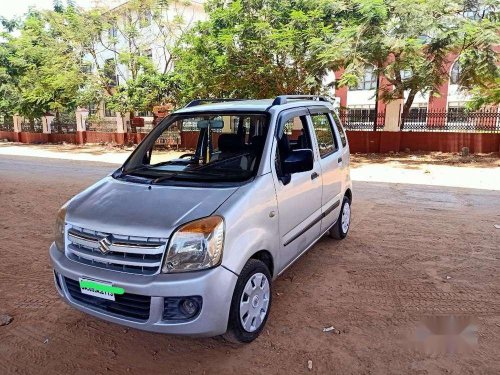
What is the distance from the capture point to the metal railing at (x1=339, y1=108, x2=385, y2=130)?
51.7 feet

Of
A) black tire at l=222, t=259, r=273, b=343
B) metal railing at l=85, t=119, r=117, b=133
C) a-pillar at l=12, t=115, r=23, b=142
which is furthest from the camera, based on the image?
a-pillar at l=12, t=115, r=23, b=142

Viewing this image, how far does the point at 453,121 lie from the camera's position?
14969 mm

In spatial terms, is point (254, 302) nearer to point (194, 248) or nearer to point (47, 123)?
point (194, 248)

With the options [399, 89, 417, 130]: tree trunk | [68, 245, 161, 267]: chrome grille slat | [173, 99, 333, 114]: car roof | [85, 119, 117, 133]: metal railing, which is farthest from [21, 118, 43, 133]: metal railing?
[68, 245, 161, 267]: chrome grille slat

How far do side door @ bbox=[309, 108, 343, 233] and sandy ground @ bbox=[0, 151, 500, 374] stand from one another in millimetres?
566

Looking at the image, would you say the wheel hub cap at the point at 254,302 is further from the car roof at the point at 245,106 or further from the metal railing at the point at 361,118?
the metal railing at the point at 361,118

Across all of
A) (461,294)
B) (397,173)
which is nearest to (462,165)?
(397,173)

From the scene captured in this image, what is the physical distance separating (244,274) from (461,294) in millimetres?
2252

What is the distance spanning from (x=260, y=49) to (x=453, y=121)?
7904 mm

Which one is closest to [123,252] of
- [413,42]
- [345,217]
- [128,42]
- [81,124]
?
[345,217]

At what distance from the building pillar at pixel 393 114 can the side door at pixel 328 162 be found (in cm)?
1144

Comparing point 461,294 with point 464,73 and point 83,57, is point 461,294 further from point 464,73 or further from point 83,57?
point 83,57

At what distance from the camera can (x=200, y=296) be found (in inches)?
97.0

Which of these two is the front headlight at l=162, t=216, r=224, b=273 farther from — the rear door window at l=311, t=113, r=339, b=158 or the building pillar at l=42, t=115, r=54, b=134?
the building pillar at l=42, t=115, r=54, b=134
